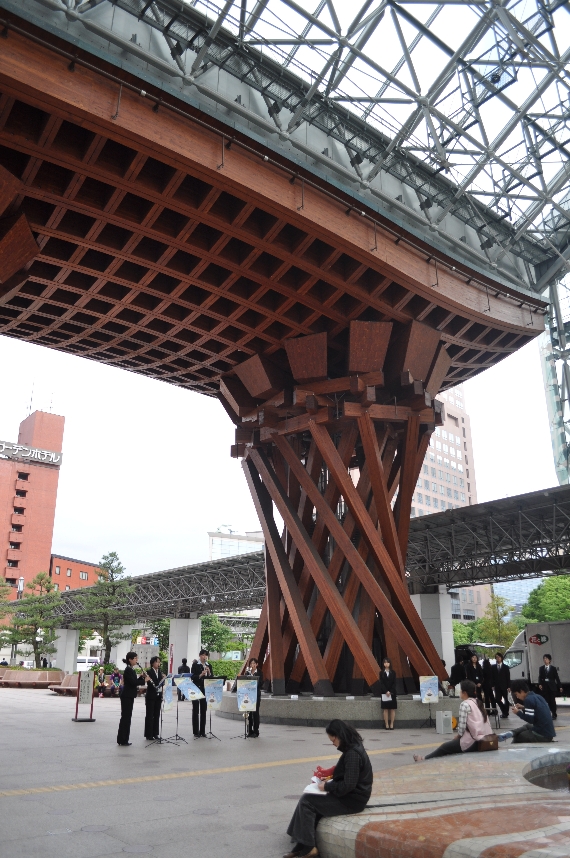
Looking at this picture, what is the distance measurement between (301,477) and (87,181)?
981 cm

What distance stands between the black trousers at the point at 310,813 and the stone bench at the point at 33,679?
36564mm

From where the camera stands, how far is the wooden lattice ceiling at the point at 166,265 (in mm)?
13625

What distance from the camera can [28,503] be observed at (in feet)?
267

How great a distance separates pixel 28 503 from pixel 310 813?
81816mm

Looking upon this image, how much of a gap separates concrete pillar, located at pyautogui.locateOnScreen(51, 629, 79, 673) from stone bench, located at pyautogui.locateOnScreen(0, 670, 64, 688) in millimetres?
25907

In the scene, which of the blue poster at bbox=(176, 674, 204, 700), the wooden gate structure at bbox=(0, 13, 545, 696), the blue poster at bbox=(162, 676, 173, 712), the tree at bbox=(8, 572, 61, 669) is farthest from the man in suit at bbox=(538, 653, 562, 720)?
the tree at bbox=(8, 572, 61, 669)


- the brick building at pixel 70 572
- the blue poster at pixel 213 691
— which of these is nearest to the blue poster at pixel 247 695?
the blue poster at pixel 213 691

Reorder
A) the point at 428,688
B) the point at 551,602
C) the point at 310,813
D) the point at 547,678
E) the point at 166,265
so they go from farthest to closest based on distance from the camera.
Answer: the point at 551,602, the point at 547,678, the point at 166,265, the point at 428,688, the point at 310,813

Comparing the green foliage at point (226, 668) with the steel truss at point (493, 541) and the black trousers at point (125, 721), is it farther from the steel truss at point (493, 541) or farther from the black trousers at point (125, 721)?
the black trousers at point (125, 721)

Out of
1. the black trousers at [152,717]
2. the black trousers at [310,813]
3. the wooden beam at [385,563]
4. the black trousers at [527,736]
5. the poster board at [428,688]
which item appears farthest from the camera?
the wooden beam at [385,563]

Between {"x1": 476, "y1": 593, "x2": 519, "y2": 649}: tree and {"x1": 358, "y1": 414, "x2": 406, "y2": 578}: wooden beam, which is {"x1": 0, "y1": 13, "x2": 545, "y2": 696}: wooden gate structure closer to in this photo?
{"x1": 358, "y1": 414, "x2": 406, "y2": 578}: wooden beam

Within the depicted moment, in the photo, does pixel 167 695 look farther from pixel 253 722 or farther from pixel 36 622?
pixel 36 622

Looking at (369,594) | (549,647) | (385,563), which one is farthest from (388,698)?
(549,647)

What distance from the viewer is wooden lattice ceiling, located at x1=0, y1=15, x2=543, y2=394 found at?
13.6 metres
